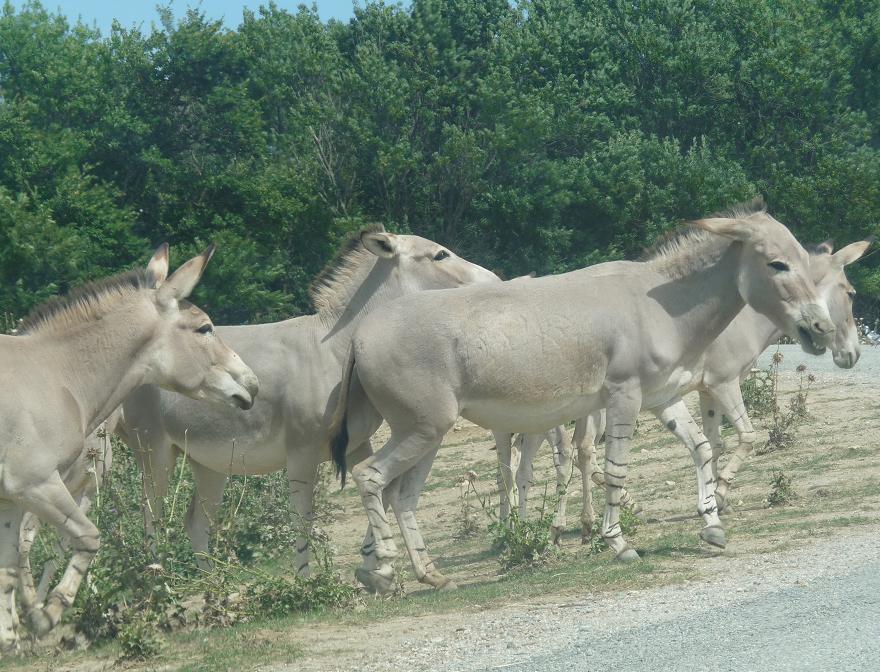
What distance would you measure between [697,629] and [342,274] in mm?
4983

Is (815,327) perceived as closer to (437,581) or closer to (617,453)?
(617,453)

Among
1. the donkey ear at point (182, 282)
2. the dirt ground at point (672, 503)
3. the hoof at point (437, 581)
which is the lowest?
the dirt ground at point (672, 503)

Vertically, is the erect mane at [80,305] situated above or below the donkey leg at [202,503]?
above

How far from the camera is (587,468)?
1184 centimetres

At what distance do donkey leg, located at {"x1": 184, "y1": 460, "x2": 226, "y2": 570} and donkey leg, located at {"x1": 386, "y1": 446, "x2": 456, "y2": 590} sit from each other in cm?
202

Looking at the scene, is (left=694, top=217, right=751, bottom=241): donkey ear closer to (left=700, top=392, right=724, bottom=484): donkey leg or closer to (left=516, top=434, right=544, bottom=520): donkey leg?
(left=516, top=434, right=544, bottom=520): donkey leg

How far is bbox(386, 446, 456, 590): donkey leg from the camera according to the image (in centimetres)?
928

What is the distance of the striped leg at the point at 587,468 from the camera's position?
11.4 m

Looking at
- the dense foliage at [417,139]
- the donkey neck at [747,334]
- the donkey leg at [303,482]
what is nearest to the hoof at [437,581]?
the donkey leg at [303,482]

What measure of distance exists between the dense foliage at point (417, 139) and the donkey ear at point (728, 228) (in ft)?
72.3

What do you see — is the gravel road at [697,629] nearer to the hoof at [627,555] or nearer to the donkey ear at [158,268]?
the hoof at [627,555]

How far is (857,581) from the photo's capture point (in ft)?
24.5

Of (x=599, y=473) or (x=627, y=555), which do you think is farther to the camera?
(x=599, y=473)

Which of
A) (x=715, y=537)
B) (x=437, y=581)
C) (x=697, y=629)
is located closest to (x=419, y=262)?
(x=437, y=581)
